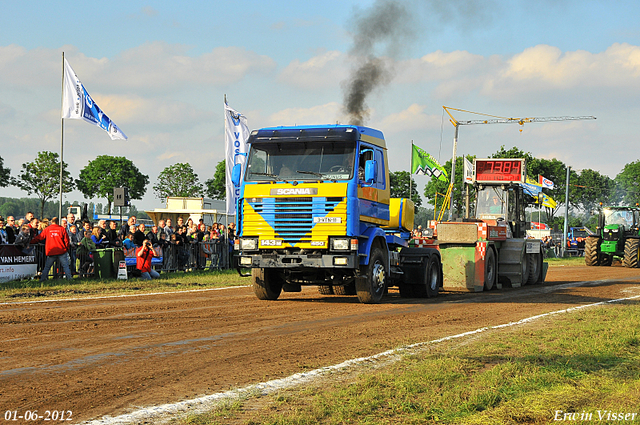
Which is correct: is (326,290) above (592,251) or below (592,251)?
below

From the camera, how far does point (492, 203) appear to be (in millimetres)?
22938

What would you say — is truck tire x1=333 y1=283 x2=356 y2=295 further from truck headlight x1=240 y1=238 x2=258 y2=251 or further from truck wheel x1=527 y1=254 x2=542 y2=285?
truck wheel x1=527 y1=254 x2=542 y2=285

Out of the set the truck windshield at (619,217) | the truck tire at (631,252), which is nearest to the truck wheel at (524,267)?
the truck tire at (631,252)

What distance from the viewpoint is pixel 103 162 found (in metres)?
81.2

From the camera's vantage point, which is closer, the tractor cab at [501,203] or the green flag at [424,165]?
the tractor cab at [501,203]

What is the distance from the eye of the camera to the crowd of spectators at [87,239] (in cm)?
1781

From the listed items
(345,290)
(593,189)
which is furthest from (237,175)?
(593,189)

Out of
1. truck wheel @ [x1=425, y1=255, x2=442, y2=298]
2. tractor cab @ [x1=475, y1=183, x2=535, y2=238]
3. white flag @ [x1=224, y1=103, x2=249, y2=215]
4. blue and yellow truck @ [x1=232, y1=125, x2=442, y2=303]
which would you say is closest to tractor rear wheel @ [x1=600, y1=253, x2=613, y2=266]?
tractor cab @ [x1=475, y1=183, x2=535, y2=238]

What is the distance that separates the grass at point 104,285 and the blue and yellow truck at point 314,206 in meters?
4.51

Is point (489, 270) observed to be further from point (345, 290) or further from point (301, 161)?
point (301, 161)

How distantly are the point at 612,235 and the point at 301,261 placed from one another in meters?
24.8

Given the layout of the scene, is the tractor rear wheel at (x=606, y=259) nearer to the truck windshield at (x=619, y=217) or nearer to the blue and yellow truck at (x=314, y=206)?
the truck windshield at (x=619, y=217)

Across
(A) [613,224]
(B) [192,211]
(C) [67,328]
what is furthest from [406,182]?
(C) [67,328]

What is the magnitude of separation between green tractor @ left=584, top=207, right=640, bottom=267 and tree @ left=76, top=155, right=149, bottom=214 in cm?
5908
